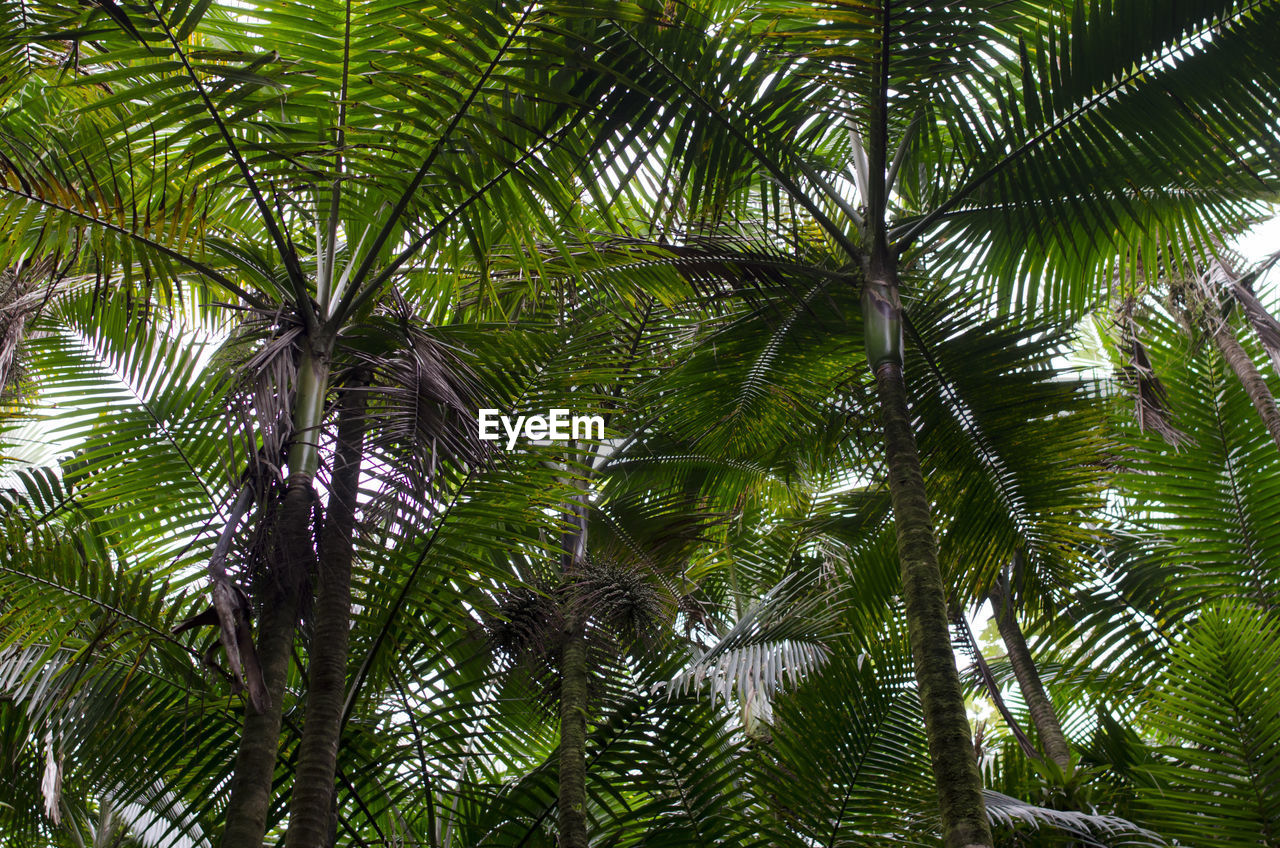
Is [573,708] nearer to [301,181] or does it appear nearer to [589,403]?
[589,403]

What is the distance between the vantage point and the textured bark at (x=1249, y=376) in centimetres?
613

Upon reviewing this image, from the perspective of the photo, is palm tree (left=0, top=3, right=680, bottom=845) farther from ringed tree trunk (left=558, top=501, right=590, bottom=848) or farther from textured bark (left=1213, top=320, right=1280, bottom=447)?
textured bark (left=1213, top=320, right=1280, bottom=447)

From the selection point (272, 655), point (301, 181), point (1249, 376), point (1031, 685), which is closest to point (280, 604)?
point (272, 655)

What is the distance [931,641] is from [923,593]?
0.56 ft

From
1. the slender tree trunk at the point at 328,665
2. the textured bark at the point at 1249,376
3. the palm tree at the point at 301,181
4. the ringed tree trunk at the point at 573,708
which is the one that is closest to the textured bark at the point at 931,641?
the ringed tree trunk at the point at 573,708

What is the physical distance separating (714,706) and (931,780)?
1.01 meters

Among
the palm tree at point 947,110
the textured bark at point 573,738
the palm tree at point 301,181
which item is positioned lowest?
the textured bark at point 573,738

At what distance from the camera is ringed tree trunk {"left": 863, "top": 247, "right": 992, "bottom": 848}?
2.66 meters

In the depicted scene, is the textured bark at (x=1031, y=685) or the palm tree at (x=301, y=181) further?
the textured bark at (x=1031, y=685)

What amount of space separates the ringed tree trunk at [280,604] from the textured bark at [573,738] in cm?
139

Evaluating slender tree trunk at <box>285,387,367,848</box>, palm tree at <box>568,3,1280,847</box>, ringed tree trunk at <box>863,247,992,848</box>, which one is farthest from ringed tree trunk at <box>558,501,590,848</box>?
palm tree at <box>568,3,1280,847</box>

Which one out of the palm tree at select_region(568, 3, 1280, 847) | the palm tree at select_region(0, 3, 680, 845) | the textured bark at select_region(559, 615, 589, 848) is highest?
the palm tree at select_region(568, 3, 1280, 847)

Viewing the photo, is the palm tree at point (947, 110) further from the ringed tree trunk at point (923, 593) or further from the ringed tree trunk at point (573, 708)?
the ringed tree trunk at point (573, 708)

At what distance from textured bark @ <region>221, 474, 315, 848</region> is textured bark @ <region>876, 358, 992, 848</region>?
6.08ft
